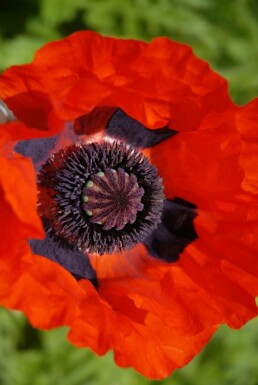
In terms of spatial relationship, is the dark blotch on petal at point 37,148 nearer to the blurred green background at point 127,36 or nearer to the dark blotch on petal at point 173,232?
the dark blotch on petal at point 173,232

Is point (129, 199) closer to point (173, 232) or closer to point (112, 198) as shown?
point (112, 198)

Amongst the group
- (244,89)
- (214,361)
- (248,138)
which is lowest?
(214,361)

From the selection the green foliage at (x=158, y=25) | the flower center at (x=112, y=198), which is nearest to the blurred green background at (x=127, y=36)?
the green foliage at (x=158, y=25)

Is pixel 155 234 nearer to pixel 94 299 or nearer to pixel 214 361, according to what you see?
pixel 94 299

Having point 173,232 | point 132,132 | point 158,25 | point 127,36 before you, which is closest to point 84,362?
point 173,232

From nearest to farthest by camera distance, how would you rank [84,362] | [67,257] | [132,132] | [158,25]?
[67,257], [132,132], [84,362], [158,25]

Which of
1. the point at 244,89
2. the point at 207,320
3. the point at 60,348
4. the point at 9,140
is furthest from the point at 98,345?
the point at 244,89
